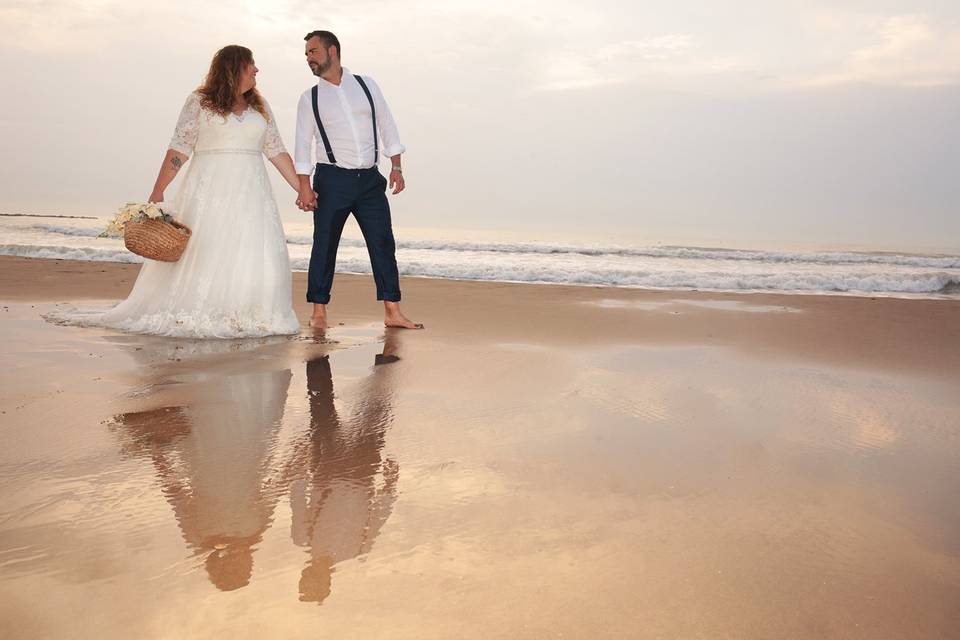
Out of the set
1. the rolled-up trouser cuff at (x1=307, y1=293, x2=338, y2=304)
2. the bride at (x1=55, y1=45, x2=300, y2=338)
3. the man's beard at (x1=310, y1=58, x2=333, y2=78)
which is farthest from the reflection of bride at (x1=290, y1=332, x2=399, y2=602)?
the man's beard at (x1=310, y1=58, x2=333, y2=78)

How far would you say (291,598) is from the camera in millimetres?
1518

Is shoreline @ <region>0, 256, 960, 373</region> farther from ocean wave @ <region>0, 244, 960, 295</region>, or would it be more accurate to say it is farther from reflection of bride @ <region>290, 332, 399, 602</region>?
reflection of bride @ <region>290, 332, 399, 602</region>

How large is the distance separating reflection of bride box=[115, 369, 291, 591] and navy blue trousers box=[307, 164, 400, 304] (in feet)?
7.21

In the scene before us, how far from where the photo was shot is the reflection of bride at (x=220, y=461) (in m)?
1.76

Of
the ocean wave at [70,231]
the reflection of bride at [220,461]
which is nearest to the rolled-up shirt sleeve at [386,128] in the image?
the reflection of bride at [220,461]

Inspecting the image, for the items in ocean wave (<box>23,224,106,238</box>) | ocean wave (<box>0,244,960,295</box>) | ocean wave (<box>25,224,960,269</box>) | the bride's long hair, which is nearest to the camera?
the bride's long hair

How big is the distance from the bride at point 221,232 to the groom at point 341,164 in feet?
0.96

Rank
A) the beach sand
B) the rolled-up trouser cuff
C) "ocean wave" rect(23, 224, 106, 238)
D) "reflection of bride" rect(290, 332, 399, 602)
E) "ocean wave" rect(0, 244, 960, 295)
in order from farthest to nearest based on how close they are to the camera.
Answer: "ocean wave" rect(23, 224, 106, 238) → "ocean wave" rect(0, 244, 960, 295) → the rolled-up trouser cuff → "reflection of bride" rect(290, 332, 399, 602) → the beach sand

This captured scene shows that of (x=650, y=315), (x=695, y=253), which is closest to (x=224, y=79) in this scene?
(x=650, y=315)

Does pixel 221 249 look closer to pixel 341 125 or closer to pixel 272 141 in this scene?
pixel 272 141

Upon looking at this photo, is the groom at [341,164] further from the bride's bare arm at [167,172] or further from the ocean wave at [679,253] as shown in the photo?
the ocean wave at [679,253]

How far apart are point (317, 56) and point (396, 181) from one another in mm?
1106

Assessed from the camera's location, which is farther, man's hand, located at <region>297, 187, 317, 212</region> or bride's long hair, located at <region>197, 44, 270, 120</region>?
man's hand, located at <region>297, 187, 317, 212</region>

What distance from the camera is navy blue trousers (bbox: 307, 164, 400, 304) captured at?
5.62 m
